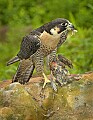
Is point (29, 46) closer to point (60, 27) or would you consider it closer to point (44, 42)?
point (44, 42)

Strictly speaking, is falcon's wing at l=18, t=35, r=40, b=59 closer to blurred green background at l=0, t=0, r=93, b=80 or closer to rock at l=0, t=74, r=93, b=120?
rock at l=0, t=74, r=93, b=120

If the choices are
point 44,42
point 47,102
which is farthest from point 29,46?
point 47,102

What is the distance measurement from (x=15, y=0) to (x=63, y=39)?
6.91 meters

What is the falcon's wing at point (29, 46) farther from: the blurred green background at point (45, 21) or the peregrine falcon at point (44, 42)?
the blurred green background at point (45, 21)

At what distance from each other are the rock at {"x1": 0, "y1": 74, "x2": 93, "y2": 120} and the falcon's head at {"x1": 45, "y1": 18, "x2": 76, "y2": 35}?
0.58 m

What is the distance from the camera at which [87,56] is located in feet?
28.9

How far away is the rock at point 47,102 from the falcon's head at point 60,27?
58 centimetres

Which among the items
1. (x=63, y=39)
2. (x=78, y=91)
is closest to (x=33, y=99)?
(x=78, y=91)

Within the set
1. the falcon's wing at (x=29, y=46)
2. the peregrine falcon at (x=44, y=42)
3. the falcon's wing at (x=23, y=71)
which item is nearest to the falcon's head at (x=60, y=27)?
the peregrine falcon at (x=44, y=42)

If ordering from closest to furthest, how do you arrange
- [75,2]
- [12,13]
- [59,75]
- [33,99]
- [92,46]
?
[33,99]
[59,75]
[92,46]
[75,2]
[12,13]

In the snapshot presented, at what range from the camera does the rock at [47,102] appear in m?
5.27

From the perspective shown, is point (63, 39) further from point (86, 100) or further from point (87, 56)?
point (87, 56)

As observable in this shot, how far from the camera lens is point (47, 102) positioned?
217 inches

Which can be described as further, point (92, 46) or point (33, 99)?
point (92, 46)
